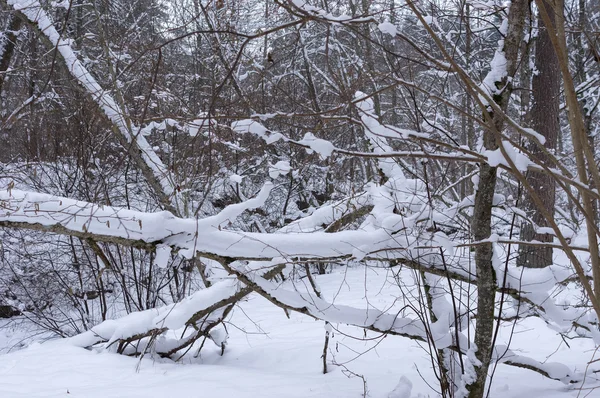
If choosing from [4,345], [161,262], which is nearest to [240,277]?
[161,262]

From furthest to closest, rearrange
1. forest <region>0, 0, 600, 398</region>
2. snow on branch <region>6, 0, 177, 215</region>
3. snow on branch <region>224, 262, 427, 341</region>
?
snow on branch <region>6, 0, 177, 215</region> → snow on branch <region>224, 262, 427, 341</region> → forest <region>0, 0, 600, 398</region>

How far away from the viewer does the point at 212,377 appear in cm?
381

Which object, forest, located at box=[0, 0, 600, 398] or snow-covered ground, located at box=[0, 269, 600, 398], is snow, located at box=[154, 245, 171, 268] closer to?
forest, located at box=[0, 0, 600, 398]

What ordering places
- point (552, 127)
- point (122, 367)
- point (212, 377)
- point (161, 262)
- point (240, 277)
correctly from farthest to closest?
1. point (552, 127)
2. point (122, 367)
3. point (212, 377)
4. point (240, 277)
5. point (161, 262)

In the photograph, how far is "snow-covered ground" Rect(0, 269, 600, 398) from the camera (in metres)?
3.39

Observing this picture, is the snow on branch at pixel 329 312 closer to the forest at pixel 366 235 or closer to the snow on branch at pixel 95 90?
the forest at pixel 366 235

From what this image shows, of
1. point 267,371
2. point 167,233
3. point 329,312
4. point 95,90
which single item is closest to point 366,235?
point 329,312

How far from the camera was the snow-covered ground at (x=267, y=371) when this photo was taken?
3391 millimetres

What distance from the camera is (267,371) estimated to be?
161 inches

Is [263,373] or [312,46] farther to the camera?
[312,46]

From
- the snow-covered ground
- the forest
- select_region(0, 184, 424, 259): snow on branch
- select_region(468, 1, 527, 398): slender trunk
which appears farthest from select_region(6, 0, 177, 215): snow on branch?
select_region(468, 1, 527, 398): slender trunk

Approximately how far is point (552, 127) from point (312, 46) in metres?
6.09

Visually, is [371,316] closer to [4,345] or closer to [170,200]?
[170,200]

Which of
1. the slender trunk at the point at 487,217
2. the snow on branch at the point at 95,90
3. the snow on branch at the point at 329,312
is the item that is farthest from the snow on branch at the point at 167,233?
the snow on branch at the point at 95,90
